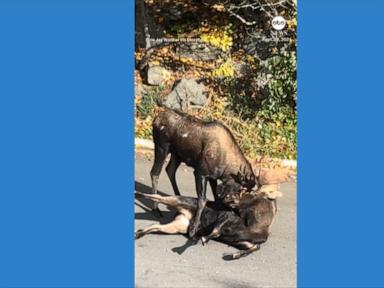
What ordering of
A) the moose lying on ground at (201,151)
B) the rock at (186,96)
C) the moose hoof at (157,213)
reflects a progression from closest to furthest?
the moose lying on ground at (201,151), the rock at (186,96), the moose hoof at (157,213)

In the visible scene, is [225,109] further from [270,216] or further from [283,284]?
[283,284]

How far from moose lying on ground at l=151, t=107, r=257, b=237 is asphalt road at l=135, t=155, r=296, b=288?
161 mm

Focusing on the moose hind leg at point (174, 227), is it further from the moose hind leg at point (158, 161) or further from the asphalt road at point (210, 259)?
the moose hind leg at point (158, 161)

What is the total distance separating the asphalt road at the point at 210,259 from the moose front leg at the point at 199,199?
4.2 inches

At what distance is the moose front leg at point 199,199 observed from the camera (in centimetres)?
561

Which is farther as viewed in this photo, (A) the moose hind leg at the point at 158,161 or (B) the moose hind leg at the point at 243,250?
(A) the moose hind leg at the point at 158,161

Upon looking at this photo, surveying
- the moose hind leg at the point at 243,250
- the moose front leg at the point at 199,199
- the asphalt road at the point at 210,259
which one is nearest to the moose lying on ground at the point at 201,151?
the moose front leg at the point at 199,199

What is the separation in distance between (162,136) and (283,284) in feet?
4.87

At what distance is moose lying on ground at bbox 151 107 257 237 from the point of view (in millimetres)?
5582

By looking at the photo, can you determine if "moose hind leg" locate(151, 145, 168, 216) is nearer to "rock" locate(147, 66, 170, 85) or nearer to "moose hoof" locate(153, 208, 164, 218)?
"moose hoof" locate(153, 208, 164, 218)

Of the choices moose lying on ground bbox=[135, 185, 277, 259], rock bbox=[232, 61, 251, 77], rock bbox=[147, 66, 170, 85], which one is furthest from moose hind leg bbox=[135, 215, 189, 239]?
rock bbox=[232, 61, 251, 77]

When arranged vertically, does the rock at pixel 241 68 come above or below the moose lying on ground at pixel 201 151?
above

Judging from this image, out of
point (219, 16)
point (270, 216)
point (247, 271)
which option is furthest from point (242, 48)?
point (247, 271)

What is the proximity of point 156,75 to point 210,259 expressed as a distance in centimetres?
150
